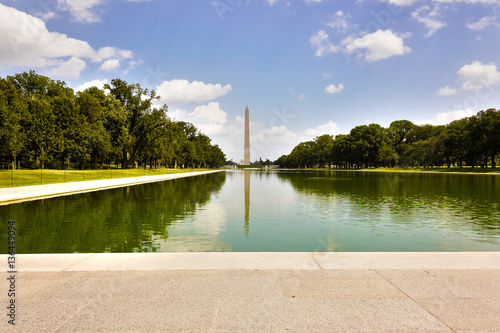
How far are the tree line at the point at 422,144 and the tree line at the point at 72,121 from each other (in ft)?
239

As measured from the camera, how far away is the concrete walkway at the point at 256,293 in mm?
4133

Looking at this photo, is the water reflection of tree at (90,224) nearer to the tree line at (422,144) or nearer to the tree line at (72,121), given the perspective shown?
the tree line at (72,121)

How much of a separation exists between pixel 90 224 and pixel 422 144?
106 meters

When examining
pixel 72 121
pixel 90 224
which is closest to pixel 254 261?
pixel 90 224

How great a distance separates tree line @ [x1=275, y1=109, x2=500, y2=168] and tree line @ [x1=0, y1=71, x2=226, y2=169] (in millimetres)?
72785

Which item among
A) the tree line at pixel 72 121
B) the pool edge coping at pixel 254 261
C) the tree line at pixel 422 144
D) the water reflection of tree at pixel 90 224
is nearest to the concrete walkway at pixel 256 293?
the pool edge coping at pixel 254 261

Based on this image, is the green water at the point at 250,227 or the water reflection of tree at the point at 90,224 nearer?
the water reflection of tree at the point at 90,224

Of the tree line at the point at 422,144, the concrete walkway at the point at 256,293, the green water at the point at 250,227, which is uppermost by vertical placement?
the tree line at the point at 422,144

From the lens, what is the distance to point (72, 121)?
57.6m

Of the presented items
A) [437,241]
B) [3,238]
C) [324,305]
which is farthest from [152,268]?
[437,241]

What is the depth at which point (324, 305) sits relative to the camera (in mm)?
4617

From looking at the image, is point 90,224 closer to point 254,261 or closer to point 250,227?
point 250,227

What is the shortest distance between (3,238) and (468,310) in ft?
40.8

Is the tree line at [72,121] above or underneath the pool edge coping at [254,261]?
above
